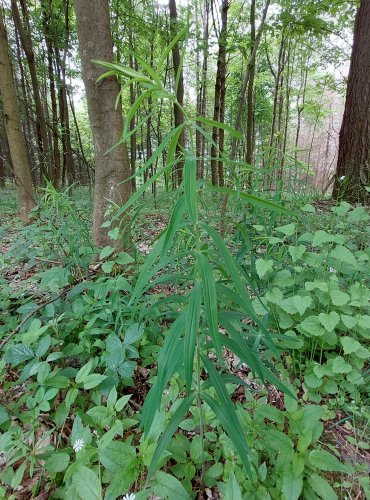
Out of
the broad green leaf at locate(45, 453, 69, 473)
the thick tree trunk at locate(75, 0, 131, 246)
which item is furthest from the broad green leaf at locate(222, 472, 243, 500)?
the thick tree trunk at locate(75, 0, 131, 246)

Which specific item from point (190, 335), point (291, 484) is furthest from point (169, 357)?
point (291, 484)

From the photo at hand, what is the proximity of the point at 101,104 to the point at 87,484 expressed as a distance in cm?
220

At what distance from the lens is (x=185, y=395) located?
131 centimetres

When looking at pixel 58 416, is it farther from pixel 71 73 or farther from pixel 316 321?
pixel 71 73

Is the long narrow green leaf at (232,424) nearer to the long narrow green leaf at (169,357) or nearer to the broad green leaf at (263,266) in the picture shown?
the long narrow green leaf at (169,357)

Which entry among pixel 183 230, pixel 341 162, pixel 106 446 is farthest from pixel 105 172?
pixel 341 162

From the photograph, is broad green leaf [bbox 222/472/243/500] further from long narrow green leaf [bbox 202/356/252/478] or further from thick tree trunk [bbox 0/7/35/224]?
thick tree trunk [bbox 0/7/35/224]

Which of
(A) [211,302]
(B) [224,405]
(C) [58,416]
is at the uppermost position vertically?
(A) [211,302]

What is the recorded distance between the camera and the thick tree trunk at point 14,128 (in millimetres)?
3412

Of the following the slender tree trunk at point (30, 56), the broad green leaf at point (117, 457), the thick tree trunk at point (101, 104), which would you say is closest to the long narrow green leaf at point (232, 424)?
the broad green leaf at point (117, 457)

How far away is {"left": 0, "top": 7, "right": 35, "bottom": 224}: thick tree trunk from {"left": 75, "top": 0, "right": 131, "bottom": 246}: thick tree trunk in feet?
5.91

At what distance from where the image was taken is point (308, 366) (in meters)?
1.33

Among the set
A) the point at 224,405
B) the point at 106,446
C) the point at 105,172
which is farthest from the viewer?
the point at 105,172

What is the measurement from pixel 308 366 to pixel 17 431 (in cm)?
134
